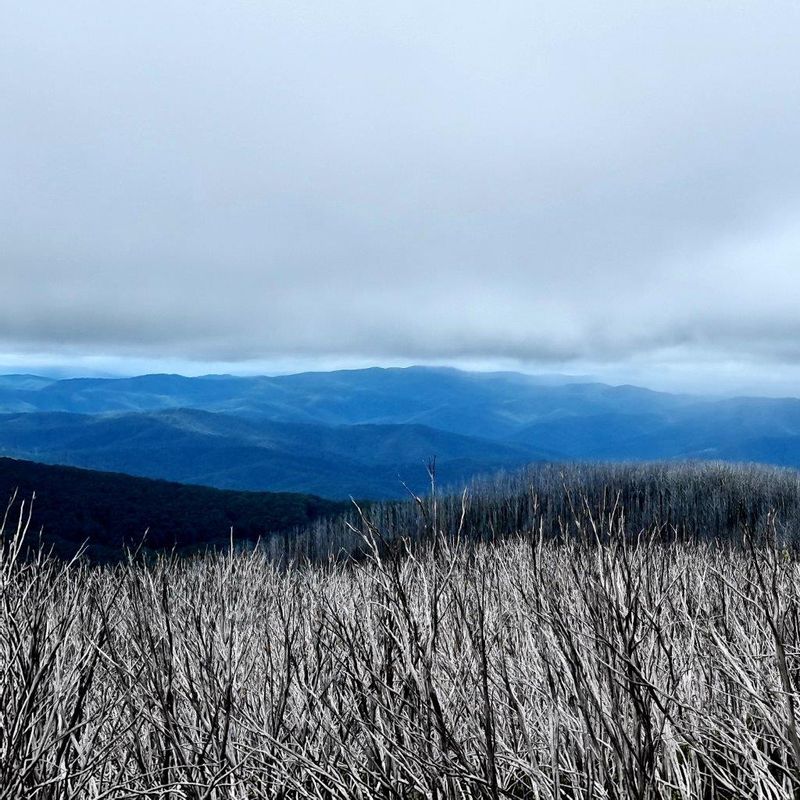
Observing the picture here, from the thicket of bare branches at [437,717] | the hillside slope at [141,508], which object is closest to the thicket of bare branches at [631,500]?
the hillside slope at [141,508]

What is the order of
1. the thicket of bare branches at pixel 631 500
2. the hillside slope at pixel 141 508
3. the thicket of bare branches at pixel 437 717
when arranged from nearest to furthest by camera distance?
1. the thicket of bare branches at pixel 437 717
2. the thicket of bare branches at pixel 631 500
3. the hillside slope at pixel 141 508

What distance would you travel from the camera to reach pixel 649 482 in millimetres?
117438

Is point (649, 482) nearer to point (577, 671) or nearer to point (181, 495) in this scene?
point (181, 495)

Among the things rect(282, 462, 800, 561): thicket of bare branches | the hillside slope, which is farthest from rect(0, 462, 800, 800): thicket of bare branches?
the hillside slope

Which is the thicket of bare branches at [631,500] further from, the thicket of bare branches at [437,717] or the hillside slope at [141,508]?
the thicket of bare branches at [437,717]

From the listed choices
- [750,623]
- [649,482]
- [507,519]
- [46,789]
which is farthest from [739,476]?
[46,789]

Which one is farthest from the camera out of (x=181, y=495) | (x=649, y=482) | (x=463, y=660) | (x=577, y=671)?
(x=181, y=495)

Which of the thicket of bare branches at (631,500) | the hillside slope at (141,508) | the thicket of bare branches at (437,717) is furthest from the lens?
the hillside slope at (141,508)

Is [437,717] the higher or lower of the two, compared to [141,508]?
higher

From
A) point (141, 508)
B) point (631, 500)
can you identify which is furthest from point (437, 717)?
point (141, 508)

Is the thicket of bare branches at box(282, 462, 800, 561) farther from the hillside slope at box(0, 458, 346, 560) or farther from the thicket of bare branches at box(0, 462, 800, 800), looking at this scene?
the thicket of bare branches at box(0, 462, 800, 800)

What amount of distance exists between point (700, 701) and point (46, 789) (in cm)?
618

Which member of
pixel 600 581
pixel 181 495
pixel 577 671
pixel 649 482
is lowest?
pixel 181 495

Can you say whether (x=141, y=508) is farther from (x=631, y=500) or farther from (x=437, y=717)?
(x=437, y=717)
